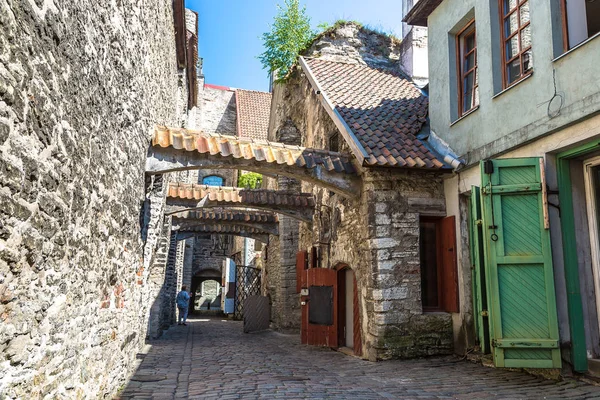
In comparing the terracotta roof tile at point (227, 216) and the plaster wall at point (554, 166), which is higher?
the terracotta roof tile at point (227, 216)

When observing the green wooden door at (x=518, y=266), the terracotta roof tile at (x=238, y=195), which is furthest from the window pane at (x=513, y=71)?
the terracotta roof tile at (x=238, y=195)

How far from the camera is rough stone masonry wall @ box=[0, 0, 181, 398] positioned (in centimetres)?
229

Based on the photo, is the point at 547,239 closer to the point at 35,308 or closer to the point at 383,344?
the point at 383,344

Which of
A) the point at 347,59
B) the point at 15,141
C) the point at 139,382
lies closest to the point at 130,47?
the point at 15,141

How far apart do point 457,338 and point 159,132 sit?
5538mm

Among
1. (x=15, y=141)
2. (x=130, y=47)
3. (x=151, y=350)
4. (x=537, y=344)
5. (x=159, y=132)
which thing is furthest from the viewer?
(x=151, y=350)

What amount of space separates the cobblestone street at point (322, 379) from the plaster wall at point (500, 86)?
9.62ft

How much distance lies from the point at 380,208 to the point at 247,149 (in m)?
2.32

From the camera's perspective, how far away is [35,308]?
268 centimetres

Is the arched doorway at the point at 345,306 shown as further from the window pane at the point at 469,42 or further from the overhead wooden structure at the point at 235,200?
the window pane at the point at 469,42

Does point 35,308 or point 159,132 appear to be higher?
point 159,132

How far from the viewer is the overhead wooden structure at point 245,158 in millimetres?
7070

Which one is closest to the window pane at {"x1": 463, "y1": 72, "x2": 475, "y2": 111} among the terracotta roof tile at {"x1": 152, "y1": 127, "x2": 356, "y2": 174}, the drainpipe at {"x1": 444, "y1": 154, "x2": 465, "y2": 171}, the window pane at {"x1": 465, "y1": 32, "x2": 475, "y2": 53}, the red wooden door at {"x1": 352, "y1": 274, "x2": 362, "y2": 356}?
the window pane at {"x1": 465, "y1": 32, "x2": 475, "y2": 53}

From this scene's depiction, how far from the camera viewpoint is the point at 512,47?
6.68 m
